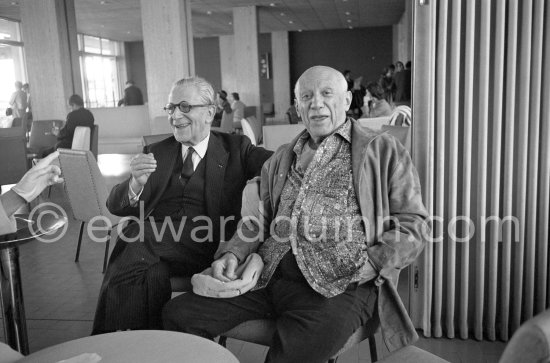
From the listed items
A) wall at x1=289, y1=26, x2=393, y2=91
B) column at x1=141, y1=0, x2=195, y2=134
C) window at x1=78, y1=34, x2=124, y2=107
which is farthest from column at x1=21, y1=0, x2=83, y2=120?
wall at x1=289, y1=26, x2=393, y2=91

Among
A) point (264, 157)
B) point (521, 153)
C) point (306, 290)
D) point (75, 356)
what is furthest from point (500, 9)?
point (75, 356)

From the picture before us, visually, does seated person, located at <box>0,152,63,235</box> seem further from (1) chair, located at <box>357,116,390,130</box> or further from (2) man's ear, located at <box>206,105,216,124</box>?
(1) chair, located at <box>357,116,390,130</box>

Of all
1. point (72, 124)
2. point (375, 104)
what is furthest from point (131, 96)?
point (375, 104)

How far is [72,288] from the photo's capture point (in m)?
3.76

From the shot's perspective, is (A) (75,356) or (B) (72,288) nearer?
(A) (75,356)

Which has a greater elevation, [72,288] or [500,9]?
[500,9]

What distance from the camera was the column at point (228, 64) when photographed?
21906mm

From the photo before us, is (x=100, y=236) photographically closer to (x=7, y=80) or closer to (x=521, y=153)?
(x=521, y=153)

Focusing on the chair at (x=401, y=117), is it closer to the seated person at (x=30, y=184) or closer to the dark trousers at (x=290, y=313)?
the dark trousers at (x=290, y=313)

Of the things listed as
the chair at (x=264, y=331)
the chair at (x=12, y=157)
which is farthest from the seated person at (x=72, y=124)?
the chair at (x=264, y=331)

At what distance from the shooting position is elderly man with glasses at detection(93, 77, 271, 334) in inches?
95.0

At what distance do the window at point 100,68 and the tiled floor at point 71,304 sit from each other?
16169mm

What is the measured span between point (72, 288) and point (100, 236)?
1.35 meters

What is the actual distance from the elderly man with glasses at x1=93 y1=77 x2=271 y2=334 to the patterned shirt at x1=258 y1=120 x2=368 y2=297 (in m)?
0.46
